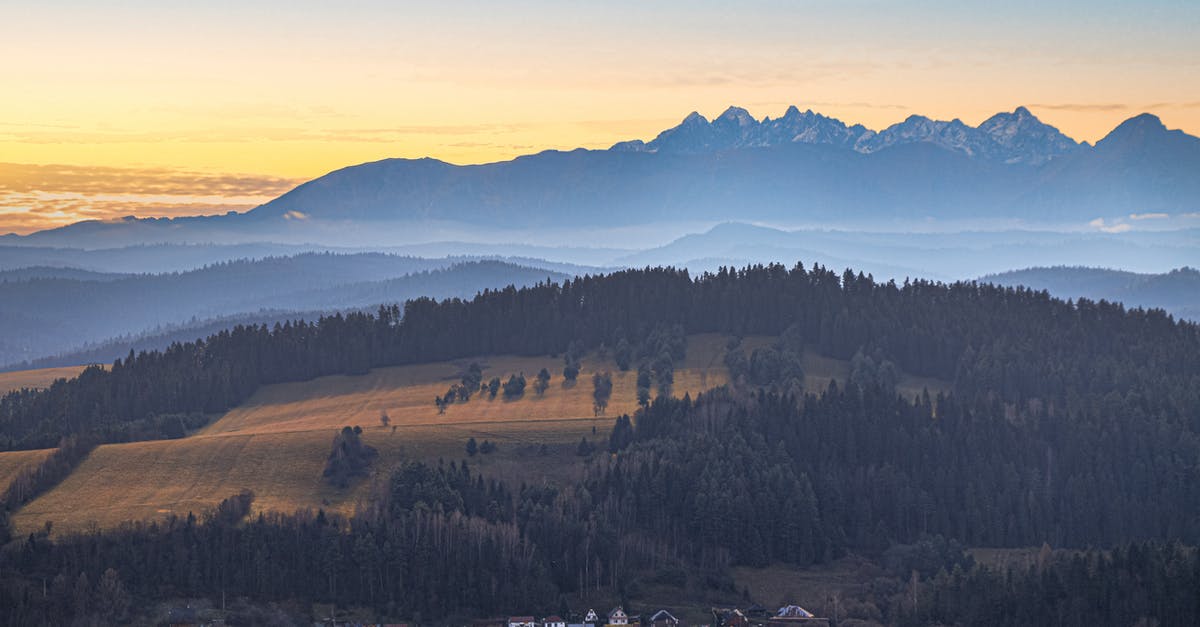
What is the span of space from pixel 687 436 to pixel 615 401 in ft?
83.2

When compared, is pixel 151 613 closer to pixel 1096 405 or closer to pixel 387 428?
pixel 387 428

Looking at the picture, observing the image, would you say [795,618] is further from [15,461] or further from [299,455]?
[15,461]

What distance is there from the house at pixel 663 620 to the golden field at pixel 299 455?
36.8m

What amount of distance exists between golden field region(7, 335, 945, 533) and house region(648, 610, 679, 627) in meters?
36.8

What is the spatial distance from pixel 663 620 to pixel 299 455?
55.4 metres

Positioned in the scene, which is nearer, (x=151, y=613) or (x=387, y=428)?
(x=151, y=613)

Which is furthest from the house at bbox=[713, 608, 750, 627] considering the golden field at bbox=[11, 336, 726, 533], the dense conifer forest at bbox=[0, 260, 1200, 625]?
the golden field at bbox=[11, 336, 726, 533]

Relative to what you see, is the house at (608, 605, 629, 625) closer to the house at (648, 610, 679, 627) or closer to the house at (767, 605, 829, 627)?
the house at (648, 610, 679, 627)

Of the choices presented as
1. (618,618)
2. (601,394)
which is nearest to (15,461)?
(601,394)

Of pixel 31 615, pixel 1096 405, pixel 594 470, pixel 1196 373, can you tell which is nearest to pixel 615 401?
pixel 594 470

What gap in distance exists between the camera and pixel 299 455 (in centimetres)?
16675

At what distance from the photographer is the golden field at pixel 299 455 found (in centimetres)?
15262

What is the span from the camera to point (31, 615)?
395 ft

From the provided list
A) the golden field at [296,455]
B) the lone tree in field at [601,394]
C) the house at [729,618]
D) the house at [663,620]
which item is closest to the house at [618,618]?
the house at [663,620]
